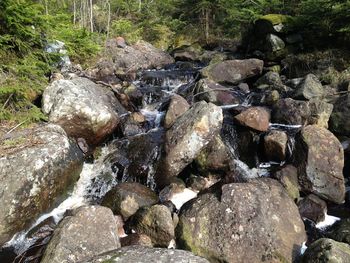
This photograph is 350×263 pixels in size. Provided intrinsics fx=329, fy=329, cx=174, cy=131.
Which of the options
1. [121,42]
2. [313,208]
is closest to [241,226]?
[313,208]

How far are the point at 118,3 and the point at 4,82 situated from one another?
54.0 feet

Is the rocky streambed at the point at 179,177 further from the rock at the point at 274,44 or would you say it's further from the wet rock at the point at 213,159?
the rock at the point at 274,44

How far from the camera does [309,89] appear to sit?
32.9 ft

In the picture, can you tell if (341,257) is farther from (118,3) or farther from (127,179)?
(118,3)

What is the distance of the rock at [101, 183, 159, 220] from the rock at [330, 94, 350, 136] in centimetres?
520

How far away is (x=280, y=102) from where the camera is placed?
30.8 ft

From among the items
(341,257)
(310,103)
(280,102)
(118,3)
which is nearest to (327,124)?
(310,103)

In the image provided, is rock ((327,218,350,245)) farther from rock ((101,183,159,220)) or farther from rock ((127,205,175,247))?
rock ((101,183,159,220))

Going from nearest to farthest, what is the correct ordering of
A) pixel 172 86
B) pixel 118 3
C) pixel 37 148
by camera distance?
1. pixel 37 148
2. pixel 172 86
3. pixel 118 3

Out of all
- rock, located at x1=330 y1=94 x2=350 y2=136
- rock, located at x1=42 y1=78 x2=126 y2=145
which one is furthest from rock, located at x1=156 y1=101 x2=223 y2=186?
rock, located at x1=330 y1=94 x2=350 y2=136

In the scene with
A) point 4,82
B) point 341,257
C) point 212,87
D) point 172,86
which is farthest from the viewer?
point 172,86

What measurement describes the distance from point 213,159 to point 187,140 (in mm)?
790

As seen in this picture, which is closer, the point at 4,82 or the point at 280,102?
the point at 4,82

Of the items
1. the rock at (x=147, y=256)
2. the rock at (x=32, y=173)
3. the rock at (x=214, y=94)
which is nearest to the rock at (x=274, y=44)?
the rock at (x=214, y=94)
